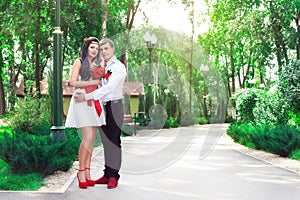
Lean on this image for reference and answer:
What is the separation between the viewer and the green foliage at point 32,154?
8.16 meters

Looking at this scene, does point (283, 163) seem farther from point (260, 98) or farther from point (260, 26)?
point (260, 26)

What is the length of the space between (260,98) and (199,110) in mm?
29709

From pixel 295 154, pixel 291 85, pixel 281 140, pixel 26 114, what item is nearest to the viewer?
pixel 295 154

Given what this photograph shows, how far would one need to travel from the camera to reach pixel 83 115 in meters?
5.81

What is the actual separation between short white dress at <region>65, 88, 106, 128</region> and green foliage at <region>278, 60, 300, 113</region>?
10470 millimetres

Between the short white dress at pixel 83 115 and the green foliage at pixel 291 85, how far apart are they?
34.4 feet

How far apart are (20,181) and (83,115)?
2.65 m

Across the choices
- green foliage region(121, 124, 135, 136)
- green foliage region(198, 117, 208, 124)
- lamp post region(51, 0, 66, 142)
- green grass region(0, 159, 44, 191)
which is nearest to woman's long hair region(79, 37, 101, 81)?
green grass region(0, 159, 44, 191)

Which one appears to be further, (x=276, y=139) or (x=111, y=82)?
(x=276, y=139)

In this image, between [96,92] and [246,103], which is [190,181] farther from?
[246,103]

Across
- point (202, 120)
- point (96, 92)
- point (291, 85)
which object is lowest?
point (202, 120)

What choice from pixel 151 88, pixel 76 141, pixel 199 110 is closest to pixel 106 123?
pixel 76 141

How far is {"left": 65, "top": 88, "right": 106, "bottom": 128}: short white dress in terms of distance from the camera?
18.9 feet

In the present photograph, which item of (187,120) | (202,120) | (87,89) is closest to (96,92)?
(87,89)
